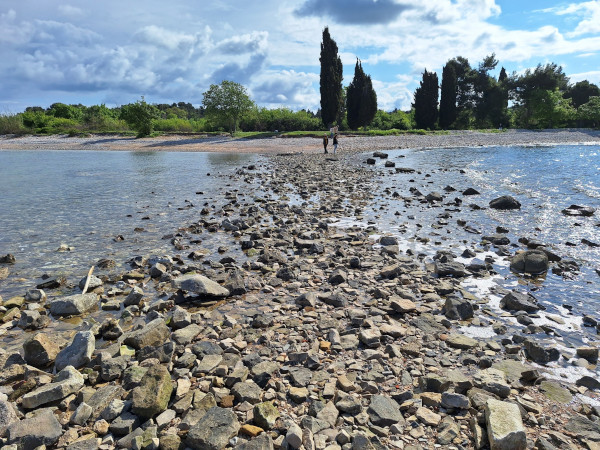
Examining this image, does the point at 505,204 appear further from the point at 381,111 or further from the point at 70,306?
the point at 381,111

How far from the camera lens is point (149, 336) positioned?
17.6 ft

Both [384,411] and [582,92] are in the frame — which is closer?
[384,411]

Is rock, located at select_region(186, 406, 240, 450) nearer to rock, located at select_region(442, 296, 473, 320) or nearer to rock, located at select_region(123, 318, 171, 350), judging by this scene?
rock, located at select_region(123, 318, 171, 350)

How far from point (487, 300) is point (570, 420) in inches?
120

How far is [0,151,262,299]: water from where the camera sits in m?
9.62

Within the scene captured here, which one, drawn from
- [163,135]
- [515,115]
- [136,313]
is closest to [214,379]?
[136,313]

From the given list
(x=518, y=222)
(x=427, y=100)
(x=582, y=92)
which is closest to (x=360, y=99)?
(x=427, y=100)

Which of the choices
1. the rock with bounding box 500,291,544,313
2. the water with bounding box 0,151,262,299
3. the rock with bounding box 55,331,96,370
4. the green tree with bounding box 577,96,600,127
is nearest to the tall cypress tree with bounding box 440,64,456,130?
the green tree with bounding box 577,96,600,127

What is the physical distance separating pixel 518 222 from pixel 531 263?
5.58m

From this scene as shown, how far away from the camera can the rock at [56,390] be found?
4.09m

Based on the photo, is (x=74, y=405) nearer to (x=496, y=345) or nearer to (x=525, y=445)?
(x=525, y=445)

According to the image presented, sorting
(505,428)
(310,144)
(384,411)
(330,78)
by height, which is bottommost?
(384,411)

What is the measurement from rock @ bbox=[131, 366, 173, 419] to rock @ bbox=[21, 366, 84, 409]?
0.84 metres

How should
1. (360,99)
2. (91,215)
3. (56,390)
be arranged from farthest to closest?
(360,99)
(91,215)
(56,390)
